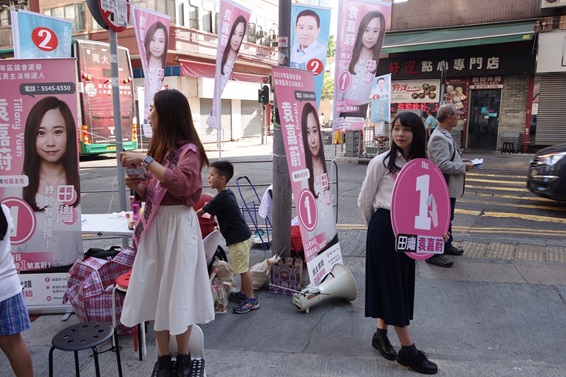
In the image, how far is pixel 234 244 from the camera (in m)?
4.22

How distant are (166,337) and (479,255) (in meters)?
4.40

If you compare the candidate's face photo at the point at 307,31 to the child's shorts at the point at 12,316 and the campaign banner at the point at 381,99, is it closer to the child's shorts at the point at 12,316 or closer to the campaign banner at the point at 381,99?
the campaign banner at the point at 381,99

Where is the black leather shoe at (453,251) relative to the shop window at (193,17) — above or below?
below

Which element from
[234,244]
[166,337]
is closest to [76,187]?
[234,244]

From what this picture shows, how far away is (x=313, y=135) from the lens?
4406mm

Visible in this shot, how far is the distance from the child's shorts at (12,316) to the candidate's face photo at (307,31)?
7.88 m

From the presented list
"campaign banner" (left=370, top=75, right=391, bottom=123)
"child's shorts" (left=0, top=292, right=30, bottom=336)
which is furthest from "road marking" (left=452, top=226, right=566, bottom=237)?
"campaign banner" (left=370, top=75, right=391, bottom=123)

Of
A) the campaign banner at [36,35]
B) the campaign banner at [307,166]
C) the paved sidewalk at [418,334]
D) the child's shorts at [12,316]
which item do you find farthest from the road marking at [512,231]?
the campaign banner at [36,35]

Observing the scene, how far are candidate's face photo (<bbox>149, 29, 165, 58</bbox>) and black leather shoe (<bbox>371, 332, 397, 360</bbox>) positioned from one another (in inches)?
250

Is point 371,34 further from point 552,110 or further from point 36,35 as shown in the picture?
point 552,110

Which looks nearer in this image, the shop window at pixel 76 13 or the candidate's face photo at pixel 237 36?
the candidate's face photo at pixel 237 36

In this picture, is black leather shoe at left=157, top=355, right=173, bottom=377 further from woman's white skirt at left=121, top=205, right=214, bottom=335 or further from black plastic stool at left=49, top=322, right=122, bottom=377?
black plastic stool at left=49, top=322, right=122, bottom=377

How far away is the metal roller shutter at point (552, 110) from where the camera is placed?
1692cm

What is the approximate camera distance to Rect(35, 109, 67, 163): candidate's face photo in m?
3.81
